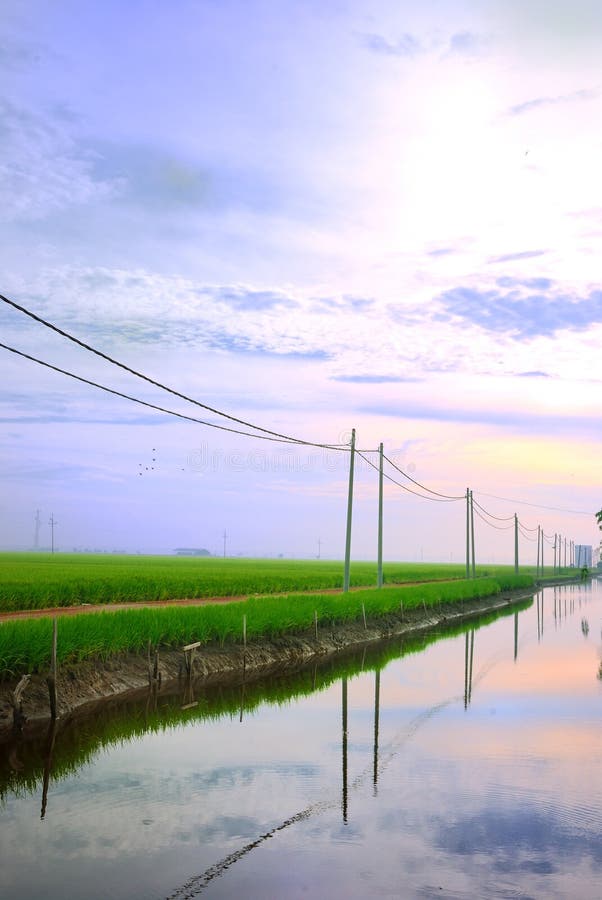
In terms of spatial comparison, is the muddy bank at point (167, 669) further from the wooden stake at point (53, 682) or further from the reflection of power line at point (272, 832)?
the reflection of power line at point (272, 832)

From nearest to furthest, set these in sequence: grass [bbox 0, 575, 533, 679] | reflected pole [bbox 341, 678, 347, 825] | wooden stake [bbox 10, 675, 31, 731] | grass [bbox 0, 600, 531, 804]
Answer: reflected pole [bbox 341, 678, 347, 825] < grass [bbox 0, 600, 531, 804] < wooden stake [bbox 10, 675, 31, 731] < grass [bbox 0, 575, 533, 679]

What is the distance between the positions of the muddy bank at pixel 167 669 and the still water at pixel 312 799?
0.87m

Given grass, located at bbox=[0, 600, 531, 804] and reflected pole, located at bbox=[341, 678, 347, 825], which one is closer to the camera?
reflected pole, located at bbox=[341, 678, 347, 825]

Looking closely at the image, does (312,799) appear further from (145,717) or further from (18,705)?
(18,705)

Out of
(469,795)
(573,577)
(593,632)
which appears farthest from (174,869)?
(573,577)

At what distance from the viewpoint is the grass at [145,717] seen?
13047mm

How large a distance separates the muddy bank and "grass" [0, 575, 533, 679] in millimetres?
297

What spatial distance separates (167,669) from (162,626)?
1.29 meters

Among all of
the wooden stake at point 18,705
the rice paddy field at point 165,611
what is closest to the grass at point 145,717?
the wooden stake at point 18,705

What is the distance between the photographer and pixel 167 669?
71.4 ft

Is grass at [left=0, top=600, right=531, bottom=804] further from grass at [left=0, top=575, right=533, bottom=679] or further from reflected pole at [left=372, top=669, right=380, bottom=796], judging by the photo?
grass at [left=0, top=575, right=533, bottom=679]

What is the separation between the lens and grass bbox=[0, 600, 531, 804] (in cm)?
1305

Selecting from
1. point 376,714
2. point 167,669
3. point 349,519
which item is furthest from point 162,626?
point 349,519

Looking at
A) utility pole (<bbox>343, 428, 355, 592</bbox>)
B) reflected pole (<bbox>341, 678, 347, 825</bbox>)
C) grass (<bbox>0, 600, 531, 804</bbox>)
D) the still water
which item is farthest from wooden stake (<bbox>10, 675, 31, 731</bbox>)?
utility pole (<bbox>343, 428, 355, 592</bbox>)
